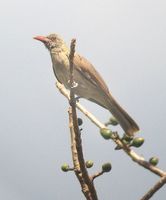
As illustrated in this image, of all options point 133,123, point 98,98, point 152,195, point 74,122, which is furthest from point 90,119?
point 98,98

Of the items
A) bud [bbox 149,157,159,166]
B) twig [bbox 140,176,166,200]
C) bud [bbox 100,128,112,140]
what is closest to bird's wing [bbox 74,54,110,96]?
bud [bbox 100,128,112,140]

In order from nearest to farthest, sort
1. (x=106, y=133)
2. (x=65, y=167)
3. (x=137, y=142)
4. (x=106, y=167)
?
1. (x=106, y=133)
2. (x=137, y=142)
3. (x=106, y=167)
4. (x=65, y=167)

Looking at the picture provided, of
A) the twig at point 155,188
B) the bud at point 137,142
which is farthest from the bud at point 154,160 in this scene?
the bud at point 137,142

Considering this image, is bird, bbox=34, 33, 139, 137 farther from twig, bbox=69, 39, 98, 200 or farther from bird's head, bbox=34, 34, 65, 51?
twig, bbox=69, 39, 98, 200

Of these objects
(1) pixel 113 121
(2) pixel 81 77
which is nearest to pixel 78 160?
(1) pixel 113 121

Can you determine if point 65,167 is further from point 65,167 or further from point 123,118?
point 123,118

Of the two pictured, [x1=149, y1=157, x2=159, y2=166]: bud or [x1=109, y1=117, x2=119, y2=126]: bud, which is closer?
[x1=149, y1=157, x2=159, y2=166]: bud
